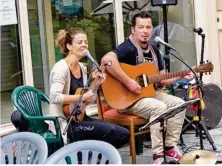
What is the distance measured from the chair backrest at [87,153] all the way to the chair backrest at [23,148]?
176 mm

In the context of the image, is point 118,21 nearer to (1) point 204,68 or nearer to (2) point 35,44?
(2) point 35,44

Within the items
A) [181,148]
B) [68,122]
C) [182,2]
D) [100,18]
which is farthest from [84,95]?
[182,2]

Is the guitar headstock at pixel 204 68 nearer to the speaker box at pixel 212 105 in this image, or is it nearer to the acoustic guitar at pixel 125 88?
the acoustic guitar at pixel 125 88

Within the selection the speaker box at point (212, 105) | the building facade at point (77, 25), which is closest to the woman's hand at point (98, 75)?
the building facade at point (77, 25)

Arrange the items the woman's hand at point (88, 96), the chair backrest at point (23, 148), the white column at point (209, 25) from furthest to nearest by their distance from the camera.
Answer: the white column at point (209, 25)
the woman's hand at point (88, 96)
the chair backrest at point (23, 148)

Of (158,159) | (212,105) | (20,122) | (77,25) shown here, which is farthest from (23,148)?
(212,105)

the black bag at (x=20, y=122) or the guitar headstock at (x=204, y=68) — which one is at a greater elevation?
the guitar headstock at (x=204, y=68)

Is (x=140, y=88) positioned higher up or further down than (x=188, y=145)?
higher up

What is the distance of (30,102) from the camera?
4.75m

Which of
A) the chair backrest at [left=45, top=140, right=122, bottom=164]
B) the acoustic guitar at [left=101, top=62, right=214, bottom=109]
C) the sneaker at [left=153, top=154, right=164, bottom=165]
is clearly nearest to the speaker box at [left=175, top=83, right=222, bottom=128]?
the acoustic guitar at [left=101, top=62, right=214, bottom=109]

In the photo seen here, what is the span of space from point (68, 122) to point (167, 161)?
3.26 ft

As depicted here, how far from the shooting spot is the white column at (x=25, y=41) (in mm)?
5535

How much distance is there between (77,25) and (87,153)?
3.54m

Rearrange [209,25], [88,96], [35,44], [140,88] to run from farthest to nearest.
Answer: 1. [209,25]
2. [35,44]
3. [140,88]
4. [88,96]
